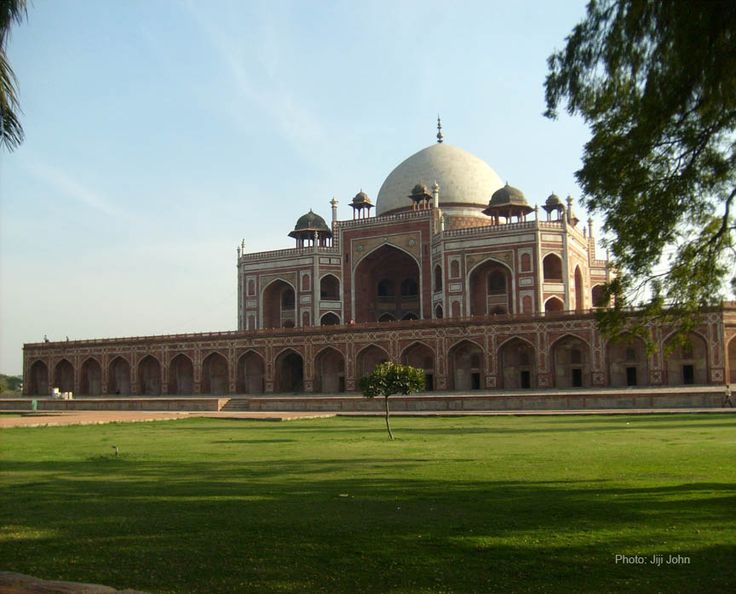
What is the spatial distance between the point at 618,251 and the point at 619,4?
2326 mm

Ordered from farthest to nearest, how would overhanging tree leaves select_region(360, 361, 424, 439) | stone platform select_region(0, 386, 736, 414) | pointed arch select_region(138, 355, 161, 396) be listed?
pointed arch select_region(138, 355, 161, 396) → stone platform select_region(0, 386, 736, 414) → overhanging tree leaves select_region(360, 361, 424, 439)

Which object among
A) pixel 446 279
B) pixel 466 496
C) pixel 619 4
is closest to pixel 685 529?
pixel 466 496

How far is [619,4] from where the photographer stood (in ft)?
22.4

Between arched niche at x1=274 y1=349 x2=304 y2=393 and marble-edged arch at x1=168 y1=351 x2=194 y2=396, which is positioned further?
marble-edged arch at x1=168 y1=351 x2=194 y2=396

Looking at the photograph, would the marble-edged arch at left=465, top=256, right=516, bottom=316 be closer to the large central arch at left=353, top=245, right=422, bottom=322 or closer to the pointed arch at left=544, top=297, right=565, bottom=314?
the pointed arch at left=544, top=297, right=565, bottom=314

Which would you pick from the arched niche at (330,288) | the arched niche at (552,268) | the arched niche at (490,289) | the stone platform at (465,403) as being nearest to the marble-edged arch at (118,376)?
the arched niche at (330,288)

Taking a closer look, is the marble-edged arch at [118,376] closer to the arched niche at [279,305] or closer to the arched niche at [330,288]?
the arched niche at [279,305]

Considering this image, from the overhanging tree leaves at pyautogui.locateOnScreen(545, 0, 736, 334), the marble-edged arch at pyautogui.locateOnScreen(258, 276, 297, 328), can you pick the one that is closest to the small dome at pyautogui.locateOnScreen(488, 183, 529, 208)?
the marble-edged arch at pyautogui.locateOnScreen(258, 276, 297, 328)

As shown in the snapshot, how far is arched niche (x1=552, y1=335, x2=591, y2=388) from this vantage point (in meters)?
32.2

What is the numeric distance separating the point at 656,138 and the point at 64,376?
141 feet

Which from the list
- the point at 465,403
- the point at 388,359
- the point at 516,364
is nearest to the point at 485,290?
the point at 516,364

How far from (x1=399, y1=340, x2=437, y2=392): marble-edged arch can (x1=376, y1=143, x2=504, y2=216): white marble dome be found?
38.0 ft

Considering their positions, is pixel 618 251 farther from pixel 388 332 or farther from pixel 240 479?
pixel 388 332

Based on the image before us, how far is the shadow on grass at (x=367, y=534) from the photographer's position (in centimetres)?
429
